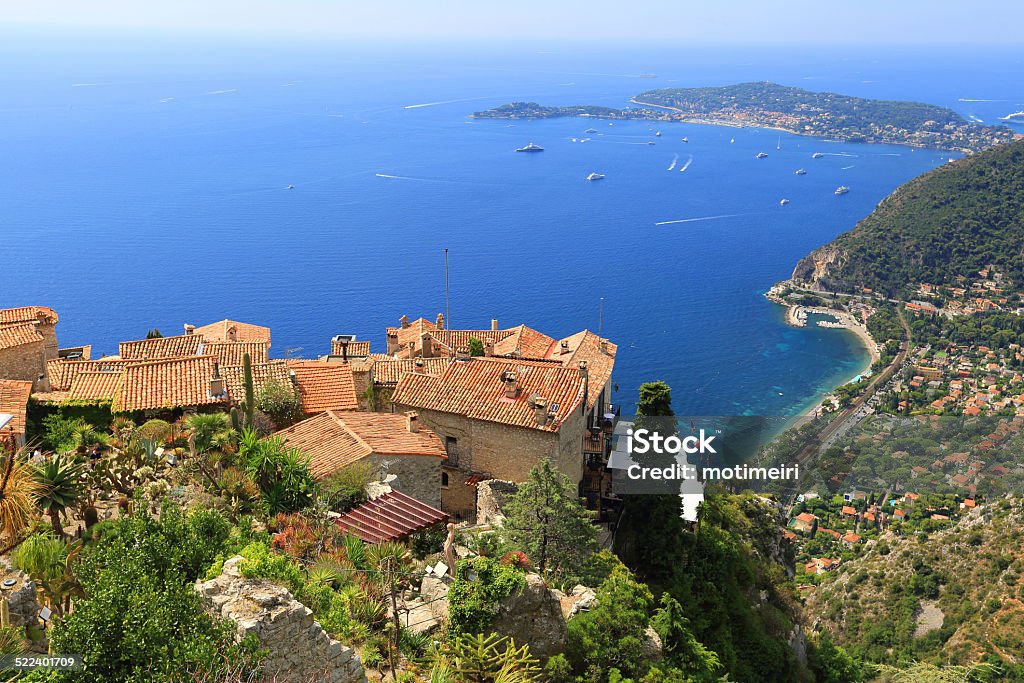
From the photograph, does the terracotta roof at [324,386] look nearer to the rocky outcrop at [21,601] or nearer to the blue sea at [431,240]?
the rocky outcrop at [21,601]

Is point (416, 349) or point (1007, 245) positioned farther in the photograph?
point (1007, 245)

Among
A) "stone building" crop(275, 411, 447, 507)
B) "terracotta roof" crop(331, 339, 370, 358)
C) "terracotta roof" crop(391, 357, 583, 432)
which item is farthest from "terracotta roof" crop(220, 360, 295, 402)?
"terracotta roof" crop(331, 339, 370, 358)

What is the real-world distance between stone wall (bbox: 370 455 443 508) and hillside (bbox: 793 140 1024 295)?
9776cm

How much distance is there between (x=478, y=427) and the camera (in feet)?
76.0

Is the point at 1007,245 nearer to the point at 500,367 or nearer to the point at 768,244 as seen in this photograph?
the point at 768,244

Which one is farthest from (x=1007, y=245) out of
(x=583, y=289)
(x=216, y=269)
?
(x=216, y=269)

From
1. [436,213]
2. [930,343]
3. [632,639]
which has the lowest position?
[930,343]

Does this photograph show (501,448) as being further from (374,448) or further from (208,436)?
(208,436)

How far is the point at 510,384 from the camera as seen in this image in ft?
77.5

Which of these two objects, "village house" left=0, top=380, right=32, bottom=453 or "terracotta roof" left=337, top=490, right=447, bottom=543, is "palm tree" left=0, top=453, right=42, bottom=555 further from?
"terracotta roof" left=337, top=490, right=447, bottom=543

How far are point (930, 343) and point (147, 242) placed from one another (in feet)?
308

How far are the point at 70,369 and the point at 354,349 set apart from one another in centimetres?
1395

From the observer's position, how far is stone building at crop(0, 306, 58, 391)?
24.0 metres

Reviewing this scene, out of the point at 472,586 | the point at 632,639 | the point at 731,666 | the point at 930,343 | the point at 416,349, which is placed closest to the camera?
the point at 472,586
